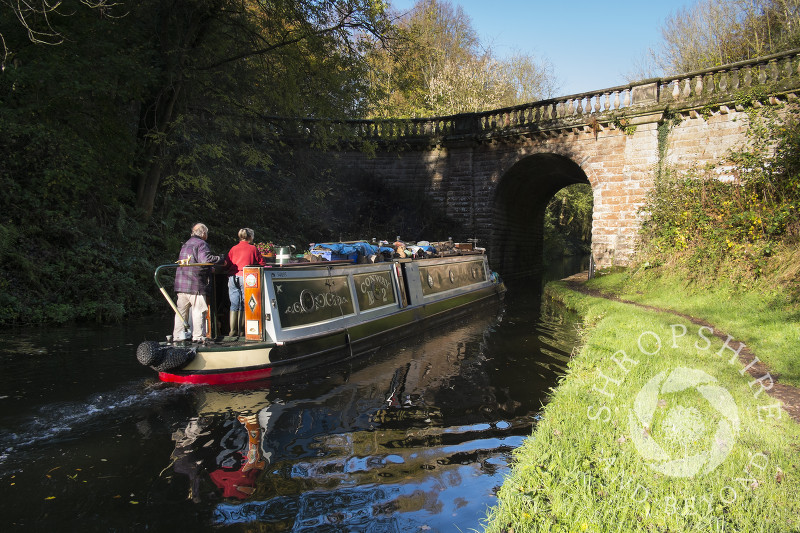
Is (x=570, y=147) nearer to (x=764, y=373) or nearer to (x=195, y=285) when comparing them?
(x=764, y=373)

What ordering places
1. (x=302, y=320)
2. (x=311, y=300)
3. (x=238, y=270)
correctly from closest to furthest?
1. (x=238, y=270)
2. (x=302, y=320)
3. (x=311, y=300)

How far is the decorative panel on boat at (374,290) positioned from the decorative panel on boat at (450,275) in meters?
1.45

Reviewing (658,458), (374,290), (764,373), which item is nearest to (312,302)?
(374,290)

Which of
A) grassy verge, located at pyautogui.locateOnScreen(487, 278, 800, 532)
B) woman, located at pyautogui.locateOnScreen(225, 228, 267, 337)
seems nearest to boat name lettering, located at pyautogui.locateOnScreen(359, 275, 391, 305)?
woman, located at pyautogui.locateOnScreen(225, 228, 267, 337)

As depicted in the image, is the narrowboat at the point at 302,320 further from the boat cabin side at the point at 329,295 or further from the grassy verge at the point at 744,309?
the grassy verge at the point at 744,309

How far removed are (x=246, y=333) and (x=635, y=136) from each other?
14362 mm

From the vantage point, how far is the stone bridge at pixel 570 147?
13641mm

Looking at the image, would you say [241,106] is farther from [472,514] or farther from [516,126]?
[472,514]

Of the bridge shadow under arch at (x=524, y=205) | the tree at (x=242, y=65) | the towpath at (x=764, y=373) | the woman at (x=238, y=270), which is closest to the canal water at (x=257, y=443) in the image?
the woman at (x=238, y=270)

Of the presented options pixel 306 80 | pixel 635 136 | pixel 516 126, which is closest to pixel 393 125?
pixel 306 80

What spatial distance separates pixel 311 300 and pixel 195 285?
1582 millimetres

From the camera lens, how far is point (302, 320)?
680cm

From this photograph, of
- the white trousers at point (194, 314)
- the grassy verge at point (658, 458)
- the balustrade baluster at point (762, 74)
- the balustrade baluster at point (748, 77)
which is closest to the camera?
the grassy verge at point (658, 458)

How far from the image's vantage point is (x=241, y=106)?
12.6 meters
